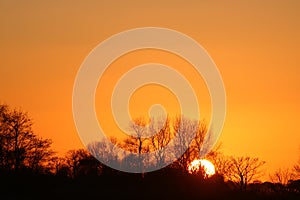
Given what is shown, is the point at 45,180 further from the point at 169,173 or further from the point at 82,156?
the point at 82,156

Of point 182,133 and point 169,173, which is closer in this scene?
point 169,173

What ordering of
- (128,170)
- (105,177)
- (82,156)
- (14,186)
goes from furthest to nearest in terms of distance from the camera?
(82,156) → (128,170) → (105,177) → (14,186)

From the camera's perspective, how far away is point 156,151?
261 feet

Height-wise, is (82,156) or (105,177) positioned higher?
(82,156)

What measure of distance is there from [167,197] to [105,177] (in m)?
6.84

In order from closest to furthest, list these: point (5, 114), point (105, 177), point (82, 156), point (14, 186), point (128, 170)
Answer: point (14, 186)
point (105, 177)
point (5, 114)
point (128, 170)
point (82, 156)

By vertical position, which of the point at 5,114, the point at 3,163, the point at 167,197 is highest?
the point at 5,114

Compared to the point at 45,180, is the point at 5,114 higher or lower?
higher

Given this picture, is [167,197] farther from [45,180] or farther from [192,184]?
[45,180]

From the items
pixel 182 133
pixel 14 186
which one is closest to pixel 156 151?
pixel 182 133

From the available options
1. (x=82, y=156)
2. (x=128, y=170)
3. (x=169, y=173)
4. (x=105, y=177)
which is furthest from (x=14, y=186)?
(x=82, y=156)

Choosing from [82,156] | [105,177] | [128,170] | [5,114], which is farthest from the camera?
[82,156]

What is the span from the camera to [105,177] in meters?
63.1

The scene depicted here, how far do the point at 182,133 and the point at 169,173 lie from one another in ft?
57.5
